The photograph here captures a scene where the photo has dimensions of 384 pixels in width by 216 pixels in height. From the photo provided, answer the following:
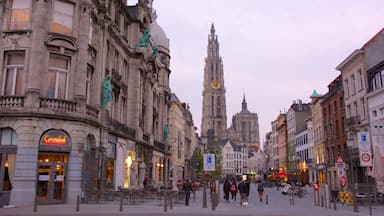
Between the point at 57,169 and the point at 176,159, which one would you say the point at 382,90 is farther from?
the point at 176,159

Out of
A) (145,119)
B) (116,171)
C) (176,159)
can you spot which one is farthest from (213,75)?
(116,171)

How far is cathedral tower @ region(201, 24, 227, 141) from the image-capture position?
176 metres

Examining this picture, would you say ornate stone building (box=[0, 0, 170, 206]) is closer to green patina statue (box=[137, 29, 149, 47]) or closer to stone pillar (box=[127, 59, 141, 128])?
stone pillar (box=[127, 59, 141, 128])

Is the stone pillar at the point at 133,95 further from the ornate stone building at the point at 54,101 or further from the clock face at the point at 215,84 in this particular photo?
the clock face at the point at 215,84

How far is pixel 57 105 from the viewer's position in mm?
23312

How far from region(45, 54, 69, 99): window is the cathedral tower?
150480 millimetres

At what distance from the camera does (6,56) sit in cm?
2381

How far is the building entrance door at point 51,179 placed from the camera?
22.5 m

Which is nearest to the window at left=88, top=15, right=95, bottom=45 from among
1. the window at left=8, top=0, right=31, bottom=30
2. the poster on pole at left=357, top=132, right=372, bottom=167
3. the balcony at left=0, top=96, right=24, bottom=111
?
the window at left=8, top=0, right=31, bottom=30

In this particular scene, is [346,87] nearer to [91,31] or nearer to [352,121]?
[352,121]

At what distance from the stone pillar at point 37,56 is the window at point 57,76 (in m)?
0.55

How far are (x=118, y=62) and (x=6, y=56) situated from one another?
1145 cm

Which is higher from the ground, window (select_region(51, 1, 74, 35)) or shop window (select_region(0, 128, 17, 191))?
window (select_region(51, 1, 74, 35))

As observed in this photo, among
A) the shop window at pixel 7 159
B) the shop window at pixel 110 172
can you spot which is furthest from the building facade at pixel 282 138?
the shop window at pixel 7 159
